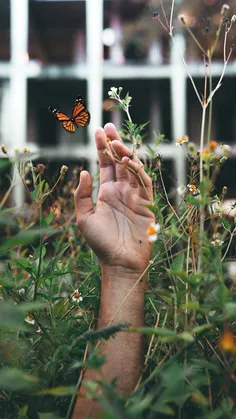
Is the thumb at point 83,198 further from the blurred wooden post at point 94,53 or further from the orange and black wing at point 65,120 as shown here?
the blurred wooden post at point 94,53

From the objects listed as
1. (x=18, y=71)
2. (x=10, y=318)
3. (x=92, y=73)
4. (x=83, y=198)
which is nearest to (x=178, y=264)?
(x=83, y=198)

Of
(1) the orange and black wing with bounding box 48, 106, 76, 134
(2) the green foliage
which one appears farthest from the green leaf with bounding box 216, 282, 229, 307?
(1) the orange and black wing with bounding box 48, 106, 76, 134

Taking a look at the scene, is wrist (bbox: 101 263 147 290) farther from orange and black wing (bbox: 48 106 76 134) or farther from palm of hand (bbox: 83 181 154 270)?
orange and black wing (bbox: 48 106 76 134)

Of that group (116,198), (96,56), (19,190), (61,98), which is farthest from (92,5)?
(116,198)

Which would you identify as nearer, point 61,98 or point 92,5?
point 92,5

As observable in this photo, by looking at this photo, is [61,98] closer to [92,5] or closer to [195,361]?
[92,5]

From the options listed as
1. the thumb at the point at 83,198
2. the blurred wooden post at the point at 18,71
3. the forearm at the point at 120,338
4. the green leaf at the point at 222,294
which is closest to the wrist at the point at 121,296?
the forearm at the point at 120,338
